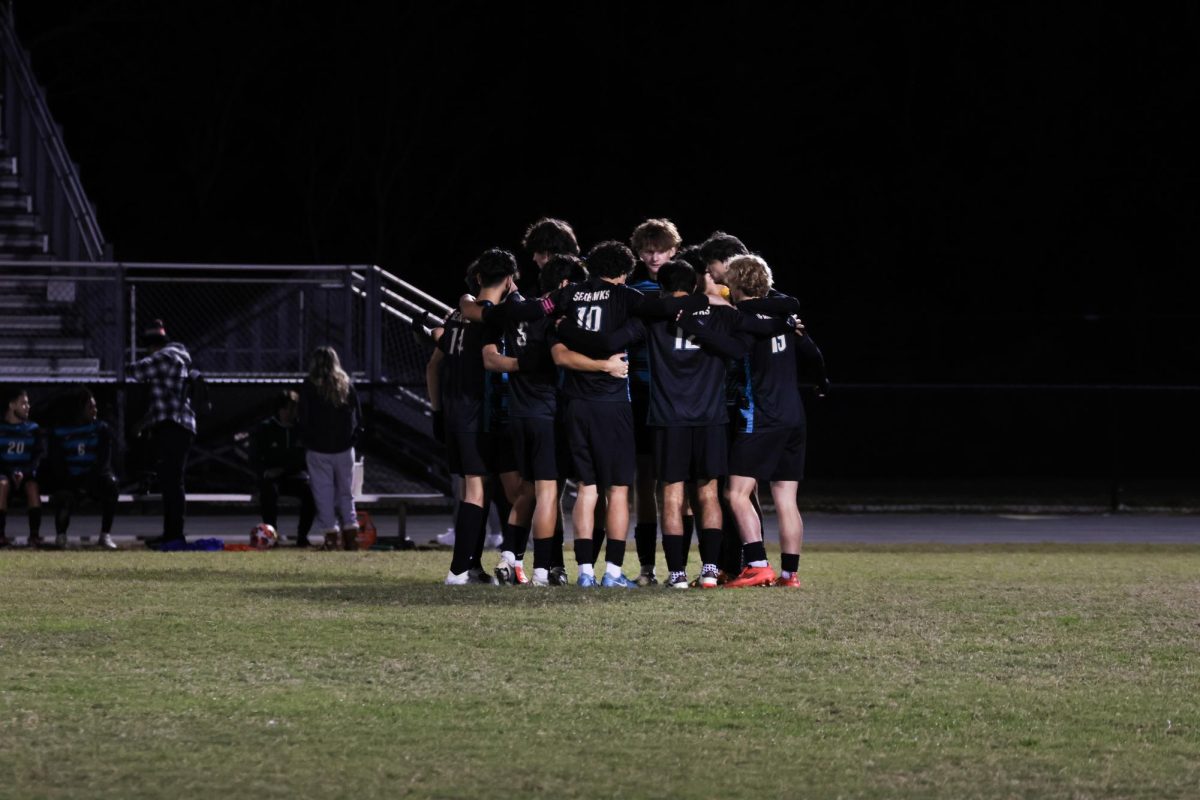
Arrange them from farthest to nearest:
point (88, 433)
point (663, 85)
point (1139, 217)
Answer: point (663, 85) < point (1139, 217) < point (88, 433)

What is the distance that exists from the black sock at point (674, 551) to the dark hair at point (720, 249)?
5.42 ft

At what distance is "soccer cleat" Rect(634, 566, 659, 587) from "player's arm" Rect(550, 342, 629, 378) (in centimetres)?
Result: 142

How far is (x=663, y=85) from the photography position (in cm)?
4091

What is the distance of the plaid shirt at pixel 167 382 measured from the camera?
16.5m

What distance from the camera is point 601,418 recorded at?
464 inches

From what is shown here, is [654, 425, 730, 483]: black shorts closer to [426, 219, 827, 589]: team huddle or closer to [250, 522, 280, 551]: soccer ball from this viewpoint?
[426, 219, 827, 589]: team huddle

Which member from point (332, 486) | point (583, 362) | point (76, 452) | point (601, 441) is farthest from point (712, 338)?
point (76, 452)

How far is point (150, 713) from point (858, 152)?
3315cm

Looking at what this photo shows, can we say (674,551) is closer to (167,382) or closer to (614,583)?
(614,583)

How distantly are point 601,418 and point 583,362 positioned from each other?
0.38 m

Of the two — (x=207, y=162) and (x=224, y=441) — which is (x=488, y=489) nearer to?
(x=224, y=441)

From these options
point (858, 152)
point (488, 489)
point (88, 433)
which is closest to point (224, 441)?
point (88, 433)

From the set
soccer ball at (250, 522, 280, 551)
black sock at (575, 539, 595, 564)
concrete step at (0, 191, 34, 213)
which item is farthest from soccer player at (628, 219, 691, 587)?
concrete step at (0, 191, 34, 213)

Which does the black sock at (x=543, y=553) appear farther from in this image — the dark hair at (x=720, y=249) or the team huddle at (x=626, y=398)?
the dark hair at (x=720, y=249)
